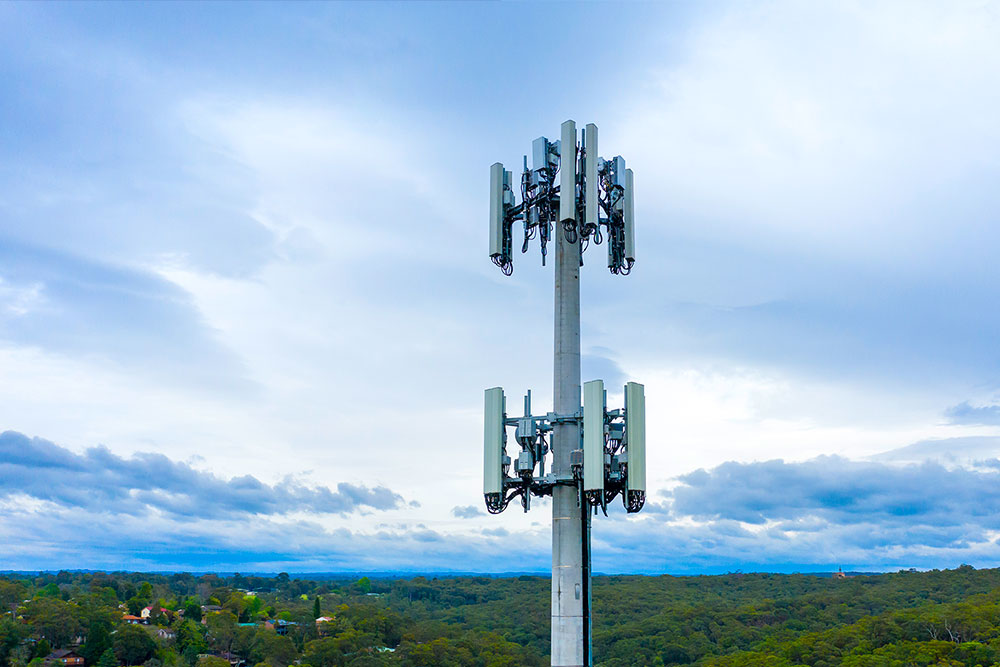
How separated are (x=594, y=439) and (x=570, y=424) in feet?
3.58

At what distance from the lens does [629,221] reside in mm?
20766

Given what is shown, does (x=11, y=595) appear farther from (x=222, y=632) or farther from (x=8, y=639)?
(x=222, y=632)

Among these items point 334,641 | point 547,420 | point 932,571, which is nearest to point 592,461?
point 547,420

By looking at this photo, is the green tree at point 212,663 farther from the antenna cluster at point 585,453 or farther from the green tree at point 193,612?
the antenna cluster at point 585,453

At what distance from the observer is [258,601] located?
481 feet

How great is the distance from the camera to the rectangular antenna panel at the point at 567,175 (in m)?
19.1

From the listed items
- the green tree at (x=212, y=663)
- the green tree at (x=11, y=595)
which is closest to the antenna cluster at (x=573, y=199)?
the green tree at (x=212, y=663)

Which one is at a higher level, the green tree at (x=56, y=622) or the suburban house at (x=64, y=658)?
the green tree at (x=56, y=622)

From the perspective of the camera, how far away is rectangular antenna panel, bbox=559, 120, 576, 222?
19109 mm

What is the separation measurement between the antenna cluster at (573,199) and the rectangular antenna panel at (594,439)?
155 inches

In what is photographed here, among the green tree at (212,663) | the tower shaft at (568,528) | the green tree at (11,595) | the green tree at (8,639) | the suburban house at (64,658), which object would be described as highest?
the tower shaft at (568,528)

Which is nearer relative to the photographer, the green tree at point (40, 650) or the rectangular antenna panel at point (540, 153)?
the rectangular antenna panel at point (540, 153)

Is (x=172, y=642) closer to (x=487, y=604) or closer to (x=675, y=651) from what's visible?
(x=675, y=651)

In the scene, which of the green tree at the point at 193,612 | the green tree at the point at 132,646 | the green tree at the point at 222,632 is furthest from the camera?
the green tree at the point at 193,612
